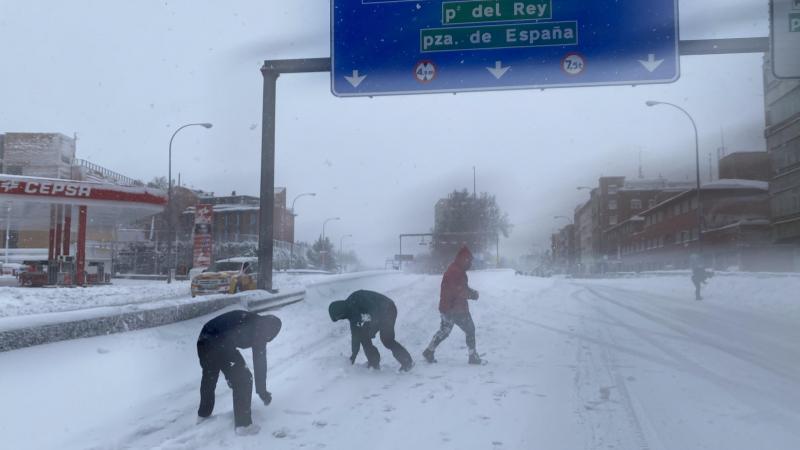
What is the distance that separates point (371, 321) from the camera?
8.40m

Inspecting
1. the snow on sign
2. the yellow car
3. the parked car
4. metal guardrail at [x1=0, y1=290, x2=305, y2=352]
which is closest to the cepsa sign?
the parked car

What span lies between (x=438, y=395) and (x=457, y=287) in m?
2.30

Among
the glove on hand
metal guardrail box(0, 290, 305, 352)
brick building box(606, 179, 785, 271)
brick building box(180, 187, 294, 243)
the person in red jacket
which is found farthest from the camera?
brick building box(180, 187, 294, 243)

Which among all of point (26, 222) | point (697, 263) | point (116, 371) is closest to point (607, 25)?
point (116, 371)

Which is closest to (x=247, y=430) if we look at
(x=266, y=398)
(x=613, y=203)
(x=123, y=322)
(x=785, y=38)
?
(x=266, y=398)

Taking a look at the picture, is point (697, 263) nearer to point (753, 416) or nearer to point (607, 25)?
point (607, 25)

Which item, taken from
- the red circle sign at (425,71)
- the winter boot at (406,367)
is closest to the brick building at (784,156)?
the red circle sign at (425,71)

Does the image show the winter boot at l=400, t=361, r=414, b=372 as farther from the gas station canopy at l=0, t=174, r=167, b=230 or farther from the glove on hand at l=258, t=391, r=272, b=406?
the gas station canopy at l=0, t=174, r=167, b=230

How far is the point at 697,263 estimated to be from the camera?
70.3 feet

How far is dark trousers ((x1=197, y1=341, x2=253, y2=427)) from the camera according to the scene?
18.5ft

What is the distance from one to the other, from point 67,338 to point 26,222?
117 feet

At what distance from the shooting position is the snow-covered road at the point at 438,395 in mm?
5410

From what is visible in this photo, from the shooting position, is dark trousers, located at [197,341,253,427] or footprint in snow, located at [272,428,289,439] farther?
dark trousers, located at [197,341,253,427]

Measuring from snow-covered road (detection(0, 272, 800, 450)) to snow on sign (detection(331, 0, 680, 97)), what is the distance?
4.69m
